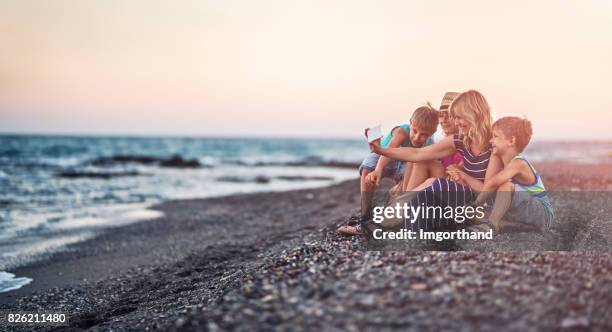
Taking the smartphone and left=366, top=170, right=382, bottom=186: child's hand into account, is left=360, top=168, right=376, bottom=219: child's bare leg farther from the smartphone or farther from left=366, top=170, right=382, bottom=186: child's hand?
the smartphone

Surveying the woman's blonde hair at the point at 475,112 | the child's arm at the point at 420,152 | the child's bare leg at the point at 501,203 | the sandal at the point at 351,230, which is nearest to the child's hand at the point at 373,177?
the child's arm at the point at 420,152

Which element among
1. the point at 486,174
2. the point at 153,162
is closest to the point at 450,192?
the point at 486,174

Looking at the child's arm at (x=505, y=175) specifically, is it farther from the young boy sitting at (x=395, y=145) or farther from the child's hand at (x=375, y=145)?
the child's hand at (x=375, y=145)

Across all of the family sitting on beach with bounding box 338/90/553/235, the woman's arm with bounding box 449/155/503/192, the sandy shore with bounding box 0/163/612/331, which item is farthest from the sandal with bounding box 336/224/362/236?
the woman's arm with bounding box 449/155/503/192

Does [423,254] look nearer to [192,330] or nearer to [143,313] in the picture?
[192,330]

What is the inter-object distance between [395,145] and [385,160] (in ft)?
0.71

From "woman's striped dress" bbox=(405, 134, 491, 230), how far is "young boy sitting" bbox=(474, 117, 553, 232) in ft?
0.65

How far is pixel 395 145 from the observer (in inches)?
237

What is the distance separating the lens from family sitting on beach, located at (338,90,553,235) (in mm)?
5477

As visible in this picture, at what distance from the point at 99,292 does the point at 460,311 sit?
5407 mm

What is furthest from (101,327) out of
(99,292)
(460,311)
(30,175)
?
(30,175)

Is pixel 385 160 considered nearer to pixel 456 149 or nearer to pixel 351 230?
pixel 456 149

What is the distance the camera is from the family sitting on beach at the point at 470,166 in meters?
5.48

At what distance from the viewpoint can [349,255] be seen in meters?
5.08
